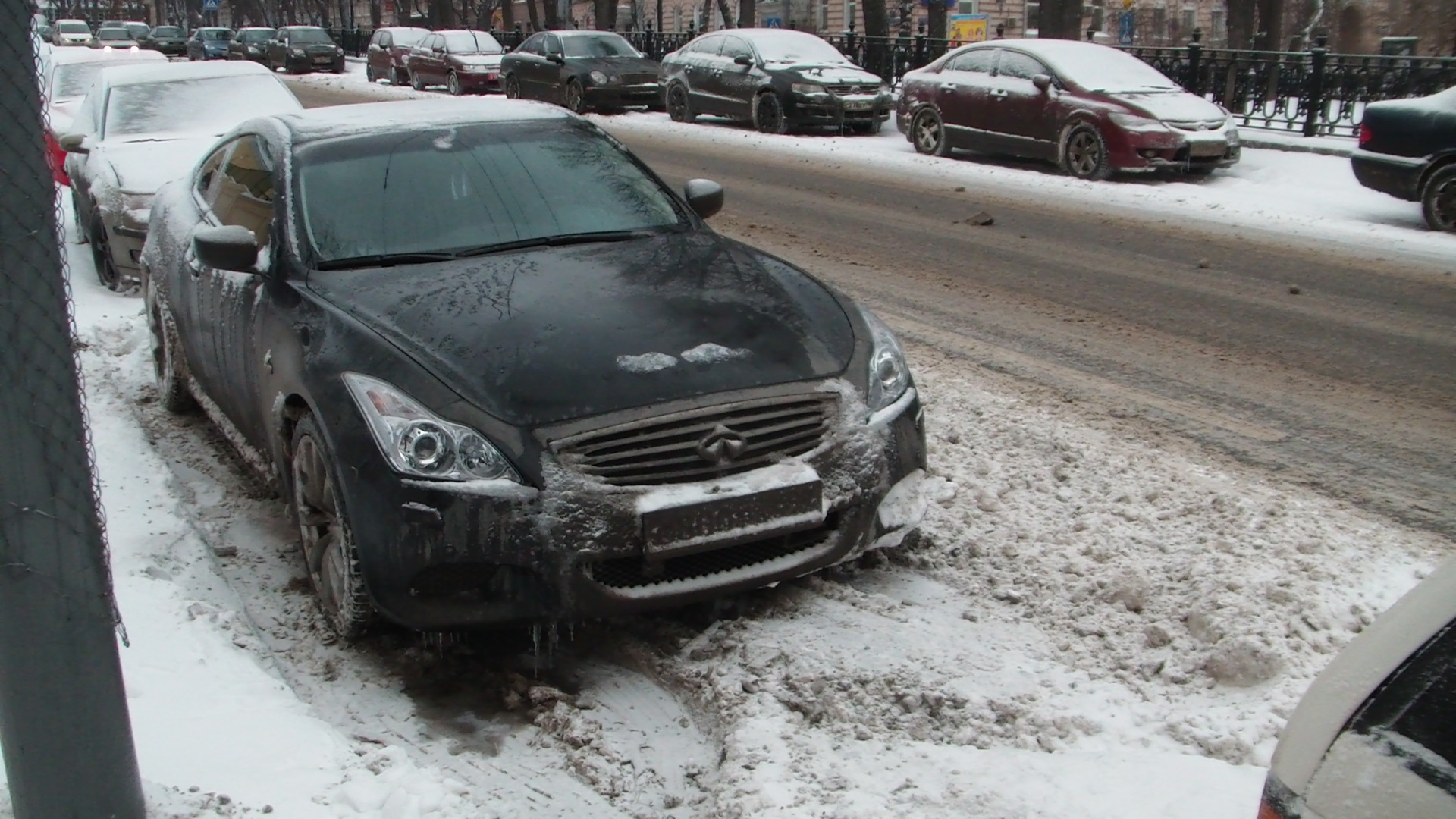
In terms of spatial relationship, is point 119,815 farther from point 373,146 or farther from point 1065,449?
point 1065,449

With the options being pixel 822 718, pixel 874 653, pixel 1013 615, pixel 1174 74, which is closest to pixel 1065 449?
pixel 1013 615

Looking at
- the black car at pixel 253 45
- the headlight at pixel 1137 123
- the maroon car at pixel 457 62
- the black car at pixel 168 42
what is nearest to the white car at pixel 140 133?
the headlight at pixel 1137 123

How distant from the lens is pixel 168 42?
55.9 m

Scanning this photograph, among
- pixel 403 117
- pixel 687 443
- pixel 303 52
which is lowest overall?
pixel 687 443

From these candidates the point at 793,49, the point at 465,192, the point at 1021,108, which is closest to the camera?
the point at 465,192

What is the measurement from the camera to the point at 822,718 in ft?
11.8

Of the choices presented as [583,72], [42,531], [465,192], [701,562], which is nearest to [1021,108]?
[583,72]

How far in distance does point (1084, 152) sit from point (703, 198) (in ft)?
34.8

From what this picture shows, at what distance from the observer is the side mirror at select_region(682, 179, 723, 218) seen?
570 centimetres

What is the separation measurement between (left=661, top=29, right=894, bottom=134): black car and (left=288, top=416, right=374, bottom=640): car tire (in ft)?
53.9

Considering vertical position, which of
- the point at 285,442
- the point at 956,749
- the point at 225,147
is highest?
the point at 225,147

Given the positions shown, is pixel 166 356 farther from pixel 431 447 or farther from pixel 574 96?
pixel 574 96

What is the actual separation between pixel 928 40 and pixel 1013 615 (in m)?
21.5

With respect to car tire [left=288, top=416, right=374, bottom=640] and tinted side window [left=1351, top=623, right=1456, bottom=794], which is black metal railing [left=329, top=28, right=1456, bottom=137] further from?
tinted side window [left=1351, top=623, right=1456, bottom=794]
